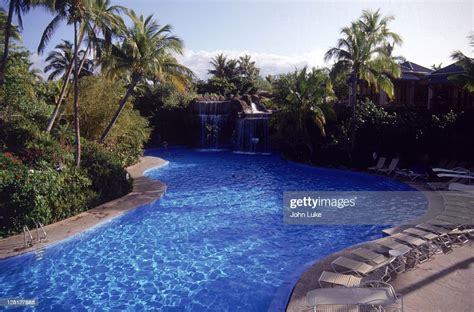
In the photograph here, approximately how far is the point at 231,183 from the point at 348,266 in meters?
10.2

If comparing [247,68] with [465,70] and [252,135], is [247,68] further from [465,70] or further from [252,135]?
[465,70]

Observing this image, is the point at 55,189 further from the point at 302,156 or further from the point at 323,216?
the point at 302,156

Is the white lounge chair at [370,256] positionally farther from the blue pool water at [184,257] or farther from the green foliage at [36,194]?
the green foliage at [36,194]

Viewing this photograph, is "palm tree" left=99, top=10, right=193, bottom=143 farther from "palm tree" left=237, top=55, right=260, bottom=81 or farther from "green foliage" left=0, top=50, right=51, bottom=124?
"palm tree" left=237, top=55, right=260, bottom=81

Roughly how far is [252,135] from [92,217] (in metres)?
19.1

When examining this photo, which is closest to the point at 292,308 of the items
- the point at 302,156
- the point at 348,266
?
the point at 348,266

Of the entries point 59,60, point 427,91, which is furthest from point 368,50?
point 59,60

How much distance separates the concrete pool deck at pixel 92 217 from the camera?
8.75 meters

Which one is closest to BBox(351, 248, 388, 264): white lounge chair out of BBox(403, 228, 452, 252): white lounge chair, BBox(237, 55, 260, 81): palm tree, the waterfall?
BBox(403, 228, 452, 252): white lounge chair

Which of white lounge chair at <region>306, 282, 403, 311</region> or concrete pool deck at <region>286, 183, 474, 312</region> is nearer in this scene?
white lounge chair at <region>306, 282, 403, 311</region>

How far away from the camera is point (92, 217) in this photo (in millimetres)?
11031

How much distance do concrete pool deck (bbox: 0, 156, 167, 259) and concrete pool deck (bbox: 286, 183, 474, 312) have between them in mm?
→ 6606


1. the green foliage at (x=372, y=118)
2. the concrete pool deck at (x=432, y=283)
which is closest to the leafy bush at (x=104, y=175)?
the concrete pool deck at (x=432, y=283)

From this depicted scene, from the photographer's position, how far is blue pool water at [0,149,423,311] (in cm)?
705
